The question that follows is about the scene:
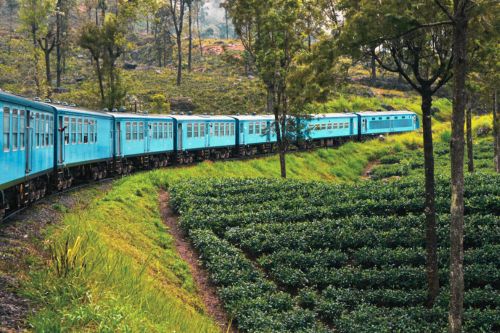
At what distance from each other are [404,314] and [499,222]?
6092 mm

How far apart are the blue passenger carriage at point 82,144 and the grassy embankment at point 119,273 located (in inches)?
58.9

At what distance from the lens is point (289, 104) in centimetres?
3244

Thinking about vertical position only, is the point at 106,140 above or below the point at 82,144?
above

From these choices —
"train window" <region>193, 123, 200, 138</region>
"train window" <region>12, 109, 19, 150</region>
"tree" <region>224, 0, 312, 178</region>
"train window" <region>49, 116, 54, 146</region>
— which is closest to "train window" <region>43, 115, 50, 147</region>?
"train window" <region>49, 116, 54, 146</region>

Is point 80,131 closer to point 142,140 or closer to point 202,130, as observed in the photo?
point 142,140

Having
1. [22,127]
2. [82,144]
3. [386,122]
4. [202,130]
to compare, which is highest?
[386,122]

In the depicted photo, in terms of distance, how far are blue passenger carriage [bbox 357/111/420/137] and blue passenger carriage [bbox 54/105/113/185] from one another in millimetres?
35836

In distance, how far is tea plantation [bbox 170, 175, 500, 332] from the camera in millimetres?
15625

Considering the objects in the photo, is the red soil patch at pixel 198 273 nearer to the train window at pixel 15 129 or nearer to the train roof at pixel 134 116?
the train window at pixel 15 129

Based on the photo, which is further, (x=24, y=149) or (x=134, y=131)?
(x=134, y=131)

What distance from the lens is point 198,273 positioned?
19359 mm

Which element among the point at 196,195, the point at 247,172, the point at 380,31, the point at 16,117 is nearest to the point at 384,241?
the point at 380,31

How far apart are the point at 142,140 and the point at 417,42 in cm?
2045

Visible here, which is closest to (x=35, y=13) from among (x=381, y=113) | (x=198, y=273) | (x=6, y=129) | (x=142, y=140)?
(x=142, y=140)
